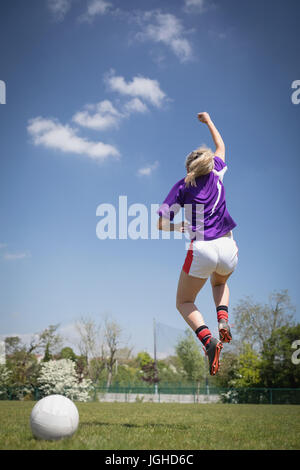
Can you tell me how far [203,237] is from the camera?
3.85m

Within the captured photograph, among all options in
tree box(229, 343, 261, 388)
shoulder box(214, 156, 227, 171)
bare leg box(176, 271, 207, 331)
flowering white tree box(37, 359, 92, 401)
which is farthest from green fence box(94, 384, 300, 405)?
shoulder box(214, 156, 227, 171)

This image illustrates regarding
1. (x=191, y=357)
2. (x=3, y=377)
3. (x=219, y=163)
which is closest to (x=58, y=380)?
(x=3, y=377)

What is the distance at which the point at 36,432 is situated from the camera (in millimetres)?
3309

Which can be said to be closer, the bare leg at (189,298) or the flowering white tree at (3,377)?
the bare leg at (189,298)

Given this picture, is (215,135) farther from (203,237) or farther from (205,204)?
(203,237)

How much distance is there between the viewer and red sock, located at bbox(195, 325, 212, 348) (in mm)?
3824

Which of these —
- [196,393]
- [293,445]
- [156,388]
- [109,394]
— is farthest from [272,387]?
[293,445]

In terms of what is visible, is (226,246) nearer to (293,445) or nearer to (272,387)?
(293,445)

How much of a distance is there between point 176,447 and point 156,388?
121ft

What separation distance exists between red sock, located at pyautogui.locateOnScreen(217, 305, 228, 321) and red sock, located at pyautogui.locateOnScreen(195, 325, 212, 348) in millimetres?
235

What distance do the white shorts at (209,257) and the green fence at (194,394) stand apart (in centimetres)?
2306

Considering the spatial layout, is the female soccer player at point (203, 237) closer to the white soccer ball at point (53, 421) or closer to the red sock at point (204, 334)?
the red sock at point (204, 334)

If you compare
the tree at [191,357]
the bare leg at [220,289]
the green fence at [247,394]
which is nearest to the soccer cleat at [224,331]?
the bare leg at [220,289]

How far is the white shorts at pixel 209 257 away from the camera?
372 centimetres
